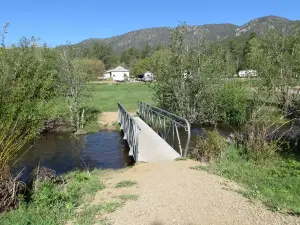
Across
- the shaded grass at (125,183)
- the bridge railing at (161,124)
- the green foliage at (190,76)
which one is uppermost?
the green foliage at (190,76)

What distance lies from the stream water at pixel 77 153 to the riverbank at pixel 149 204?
14.8 feet

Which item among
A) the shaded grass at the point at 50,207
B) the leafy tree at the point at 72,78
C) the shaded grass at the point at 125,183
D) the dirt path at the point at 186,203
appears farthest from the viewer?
the leafy tree at the point at 72,78

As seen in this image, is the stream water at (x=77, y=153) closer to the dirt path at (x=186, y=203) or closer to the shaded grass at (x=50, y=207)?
the shaded grass at (x=50, y=207)

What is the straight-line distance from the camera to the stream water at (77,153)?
11.2m

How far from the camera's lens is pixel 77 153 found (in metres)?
13.2

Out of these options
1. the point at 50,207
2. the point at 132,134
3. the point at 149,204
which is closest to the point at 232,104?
the point at 132,134

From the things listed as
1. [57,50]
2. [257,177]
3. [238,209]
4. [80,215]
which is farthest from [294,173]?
[57,50]

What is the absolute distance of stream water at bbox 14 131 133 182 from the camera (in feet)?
36.8

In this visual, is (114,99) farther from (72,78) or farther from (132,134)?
(132,134)

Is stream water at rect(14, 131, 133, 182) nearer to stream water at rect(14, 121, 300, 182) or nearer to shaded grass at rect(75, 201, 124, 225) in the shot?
stream water at rect(14, 121, 300, 182)


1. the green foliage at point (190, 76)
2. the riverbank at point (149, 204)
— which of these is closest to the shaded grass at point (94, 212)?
the riverbank at point (149, 204)

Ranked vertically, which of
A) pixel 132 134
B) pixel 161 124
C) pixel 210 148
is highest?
pixel 210 148

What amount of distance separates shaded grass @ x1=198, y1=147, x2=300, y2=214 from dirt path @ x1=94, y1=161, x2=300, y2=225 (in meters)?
0.29

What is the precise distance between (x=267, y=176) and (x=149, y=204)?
298 cm
